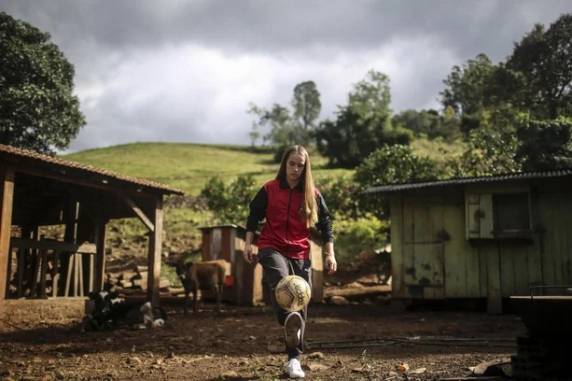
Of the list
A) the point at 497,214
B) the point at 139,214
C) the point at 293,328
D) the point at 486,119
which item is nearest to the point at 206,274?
the point at 139,214

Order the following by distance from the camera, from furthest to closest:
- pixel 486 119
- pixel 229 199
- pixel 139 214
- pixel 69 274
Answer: pixel 486 119
pixel 229 199
pixel 69 274
pixel 139 214

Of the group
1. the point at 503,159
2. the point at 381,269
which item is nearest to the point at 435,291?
the point at 381,269

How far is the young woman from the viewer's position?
15.8 ft

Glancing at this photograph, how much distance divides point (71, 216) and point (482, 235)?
10236mm

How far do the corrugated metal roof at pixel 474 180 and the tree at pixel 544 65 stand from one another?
26.2m

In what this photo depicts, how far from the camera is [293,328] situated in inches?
179

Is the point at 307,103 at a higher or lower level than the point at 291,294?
higher

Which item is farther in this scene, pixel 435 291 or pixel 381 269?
pixel 381 269

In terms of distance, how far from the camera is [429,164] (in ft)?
78.5

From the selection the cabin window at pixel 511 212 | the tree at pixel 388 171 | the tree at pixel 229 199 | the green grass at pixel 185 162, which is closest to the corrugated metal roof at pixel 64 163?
the cabin window at pixel 511 212

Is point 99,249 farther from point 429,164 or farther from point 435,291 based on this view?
point 429,164

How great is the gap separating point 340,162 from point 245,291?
1264 inches

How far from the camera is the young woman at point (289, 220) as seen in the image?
15.8ft

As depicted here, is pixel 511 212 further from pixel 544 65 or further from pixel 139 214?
pixel 544 65
